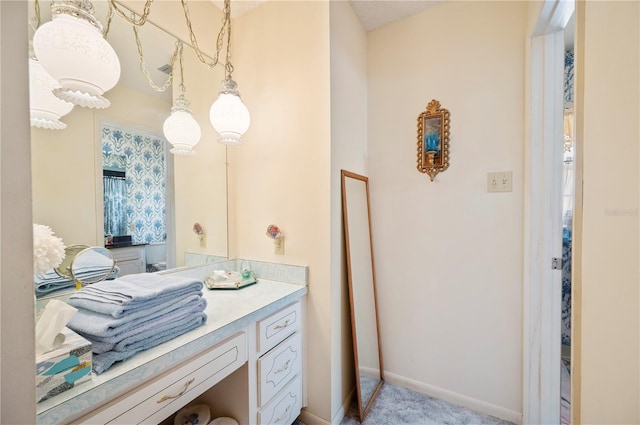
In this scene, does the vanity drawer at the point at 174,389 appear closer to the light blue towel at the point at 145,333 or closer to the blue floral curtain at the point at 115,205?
the light blue towel at the point at 145,333

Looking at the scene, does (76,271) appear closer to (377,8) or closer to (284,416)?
(284,416)

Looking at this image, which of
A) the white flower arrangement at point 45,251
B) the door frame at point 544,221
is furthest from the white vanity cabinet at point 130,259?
the door frame at point 544,221

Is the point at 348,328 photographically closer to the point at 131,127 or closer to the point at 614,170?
the point at 614,170

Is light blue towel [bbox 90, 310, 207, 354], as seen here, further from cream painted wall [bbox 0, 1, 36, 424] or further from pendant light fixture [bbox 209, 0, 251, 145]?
pendant light fixture [bbox 209, 0, 251, 145]

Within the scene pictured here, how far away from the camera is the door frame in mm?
1271

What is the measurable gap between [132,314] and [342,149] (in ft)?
3.96

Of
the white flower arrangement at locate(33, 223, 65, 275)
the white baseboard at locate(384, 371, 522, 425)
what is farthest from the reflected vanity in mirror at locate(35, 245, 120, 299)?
the white baseboard at locate(384, 371, 522, 425)

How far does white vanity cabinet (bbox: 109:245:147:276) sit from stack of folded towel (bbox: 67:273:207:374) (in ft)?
0.71

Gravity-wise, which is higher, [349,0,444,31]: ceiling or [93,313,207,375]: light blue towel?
[349,0,444,31]: ceiling

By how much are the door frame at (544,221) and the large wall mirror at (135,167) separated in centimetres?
175

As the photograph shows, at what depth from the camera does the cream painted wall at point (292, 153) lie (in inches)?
54.4

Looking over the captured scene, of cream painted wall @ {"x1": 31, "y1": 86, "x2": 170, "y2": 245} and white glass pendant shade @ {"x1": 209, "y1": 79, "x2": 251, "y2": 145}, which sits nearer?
cream painted wall @ {"x1": 31, "y1": 86, "x2": 170, "y2": 245}

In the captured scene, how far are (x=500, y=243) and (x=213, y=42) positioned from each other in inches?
83.0

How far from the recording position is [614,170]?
48 cm
